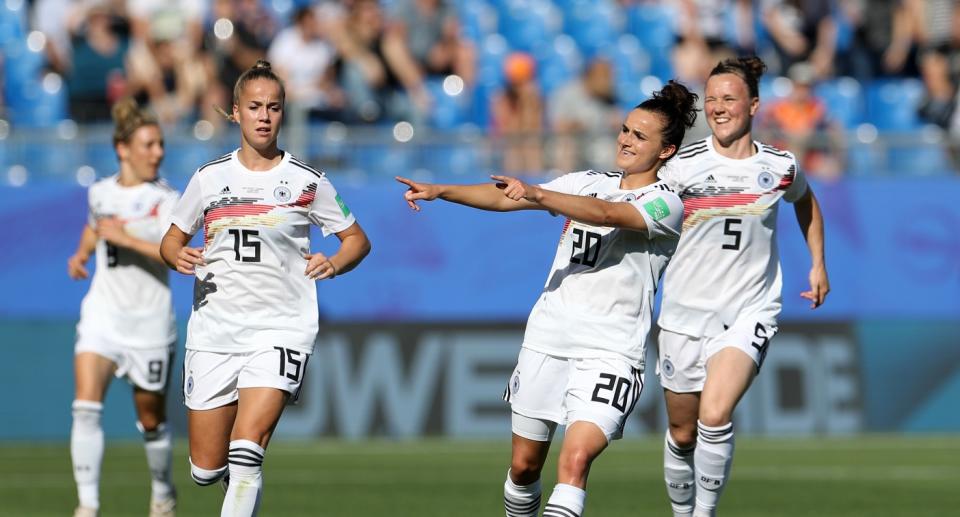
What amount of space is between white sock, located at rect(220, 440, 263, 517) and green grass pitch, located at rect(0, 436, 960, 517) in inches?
139

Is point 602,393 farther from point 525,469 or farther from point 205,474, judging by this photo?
point 205,474

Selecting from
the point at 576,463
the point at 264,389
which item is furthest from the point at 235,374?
the point at 576,463

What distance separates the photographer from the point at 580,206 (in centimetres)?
743

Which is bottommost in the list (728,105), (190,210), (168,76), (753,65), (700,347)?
(168,76)

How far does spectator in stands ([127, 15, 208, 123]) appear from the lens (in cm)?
1762

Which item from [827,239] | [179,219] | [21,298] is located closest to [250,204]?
[179,219]

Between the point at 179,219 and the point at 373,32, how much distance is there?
1070 centimetres

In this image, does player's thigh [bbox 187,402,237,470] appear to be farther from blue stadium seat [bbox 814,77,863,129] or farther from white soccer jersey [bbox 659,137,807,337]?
blue stadium seat [bbox 814,77,863,129]

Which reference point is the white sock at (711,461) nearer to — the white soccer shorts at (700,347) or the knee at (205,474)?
the white soccer shorts at (700,347)

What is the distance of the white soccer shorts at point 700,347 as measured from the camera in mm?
9242

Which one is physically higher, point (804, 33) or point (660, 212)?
point (660, 212)

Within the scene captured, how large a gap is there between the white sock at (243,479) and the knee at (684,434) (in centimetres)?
270

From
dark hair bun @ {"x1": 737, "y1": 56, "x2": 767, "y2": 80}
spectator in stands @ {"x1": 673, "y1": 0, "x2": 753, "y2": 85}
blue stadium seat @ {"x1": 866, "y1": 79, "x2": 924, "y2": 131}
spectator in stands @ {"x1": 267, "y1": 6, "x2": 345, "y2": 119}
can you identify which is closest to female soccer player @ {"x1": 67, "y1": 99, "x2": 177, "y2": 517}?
dark hair bun @ {"x1": 737, "y1": 56, "x2": 767, "y2": 80}

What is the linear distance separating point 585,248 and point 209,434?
2.13 metres
